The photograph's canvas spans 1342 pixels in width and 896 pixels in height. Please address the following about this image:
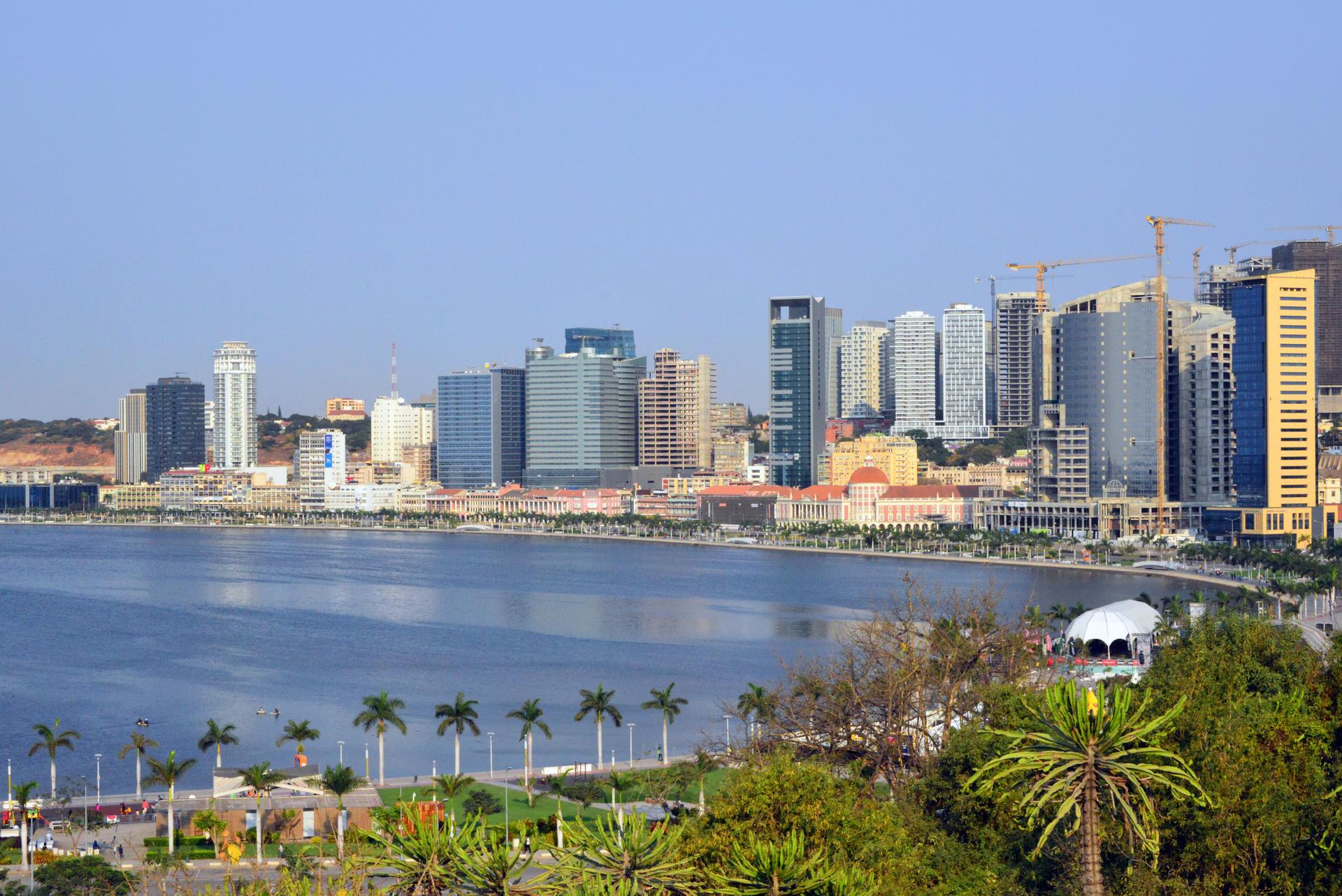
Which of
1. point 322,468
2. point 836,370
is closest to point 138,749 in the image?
point 322,468

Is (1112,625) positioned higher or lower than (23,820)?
higher

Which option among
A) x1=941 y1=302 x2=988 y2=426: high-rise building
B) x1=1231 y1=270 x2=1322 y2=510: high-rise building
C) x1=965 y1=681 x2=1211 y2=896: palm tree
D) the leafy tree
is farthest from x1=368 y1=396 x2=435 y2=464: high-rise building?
x1=965 y1=681 x2=1211 y2=896: palm tree

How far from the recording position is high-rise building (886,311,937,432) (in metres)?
113

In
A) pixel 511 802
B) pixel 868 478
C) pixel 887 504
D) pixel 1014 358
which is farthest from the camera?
pixel 1014 358

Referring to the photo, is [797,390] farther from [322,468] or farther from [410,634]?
[410,634]

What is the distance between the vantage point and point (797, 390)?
269 ft

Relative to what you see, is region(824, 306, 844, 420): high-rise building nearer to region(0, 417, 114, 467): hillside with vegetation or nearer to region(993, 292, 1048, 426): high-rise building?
region(993, 292, 1048, 426): high-rise building

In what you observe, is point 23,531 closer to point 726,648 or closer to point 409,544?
point 409,544

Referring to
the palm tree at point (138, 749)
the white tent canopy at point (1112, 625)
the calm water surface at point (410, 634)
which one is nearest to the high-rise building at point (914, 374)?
the calm water surface at point (410, 634)

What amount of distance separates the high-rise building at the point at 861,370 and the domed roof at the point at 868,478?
4506 centimetres

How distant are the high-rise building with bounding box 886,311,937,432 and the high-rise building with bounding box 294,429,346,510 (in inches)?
1541

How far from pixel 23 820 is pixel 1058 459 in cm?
5064

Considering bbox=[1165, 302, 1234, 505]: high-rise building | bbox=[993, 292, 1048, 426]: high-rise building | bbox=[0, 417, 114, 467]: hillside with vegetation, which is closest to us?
bbox=[1165, 302, 1234, 505]: high-rise building

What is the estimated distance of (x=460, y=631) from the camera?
33438 millimetres
